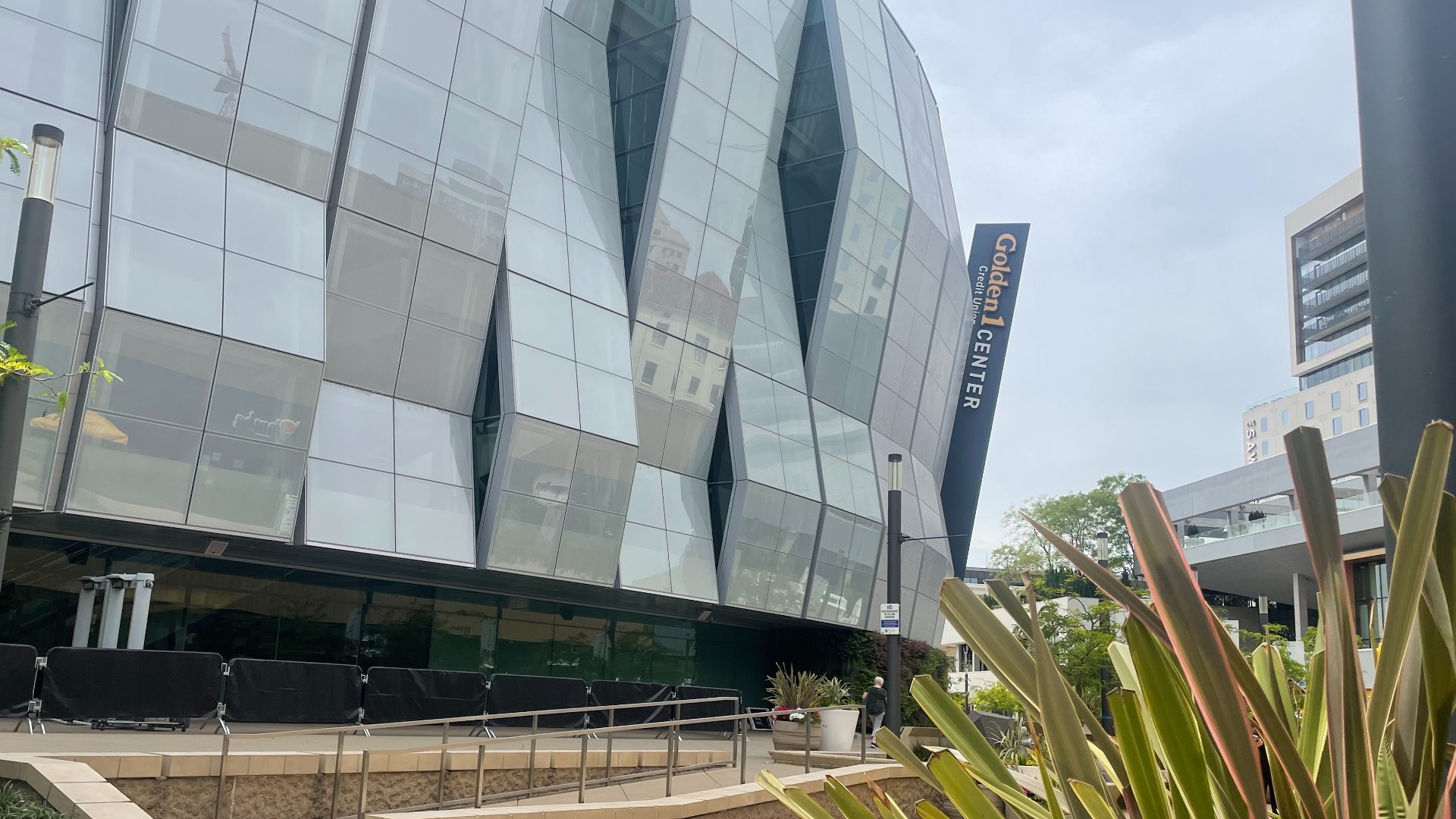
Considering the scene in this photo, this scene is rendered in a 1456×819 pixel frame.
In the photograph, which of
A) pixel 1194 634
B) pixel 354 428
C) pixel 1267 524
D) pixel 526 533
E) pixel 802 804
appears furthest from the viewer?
pixel 1267 524

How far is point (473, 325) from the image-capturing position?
22.3 meters

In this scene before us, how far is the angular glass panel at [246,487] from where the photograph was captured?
17766mm

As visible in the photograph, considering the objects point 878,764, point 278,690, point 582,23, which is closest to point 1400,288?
point 878,764

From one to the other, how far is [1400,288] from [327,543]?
1869cm

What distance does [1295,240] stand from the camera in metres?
96.5

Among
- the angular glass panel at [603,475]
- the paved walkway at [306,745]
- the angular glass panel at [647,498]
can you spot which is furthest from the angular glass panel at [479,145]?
the paved walkway at [306,745]

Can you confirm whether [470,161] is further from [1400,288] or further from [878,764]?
[1400,288]

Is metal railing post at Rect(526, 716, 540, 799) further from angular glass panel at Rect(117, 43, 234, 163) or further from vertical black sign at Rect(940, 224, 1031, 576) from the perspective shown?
vertical black sign at Rect(940, 224, 1031, 576)

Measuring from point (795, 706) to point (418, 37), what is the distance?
48.6ft

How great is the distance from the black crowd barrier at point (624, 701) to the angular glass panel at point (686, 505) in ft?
12.0

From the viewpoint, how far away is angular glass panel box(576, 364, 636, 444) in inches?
910

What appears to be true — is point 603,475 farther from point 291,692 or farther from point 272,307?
point 291,692

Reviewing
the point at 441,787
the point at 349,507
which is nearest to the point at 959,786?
the point at 441,787

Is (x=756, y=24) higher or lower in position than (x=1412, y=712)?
higher
